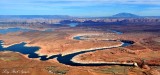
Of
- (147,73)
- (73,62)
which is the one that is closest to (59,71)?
(73,62)

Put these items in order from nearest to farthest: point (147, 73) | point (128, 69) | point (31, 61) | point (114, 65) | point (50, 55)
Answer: point (147, 73) < point (128, 69) < point (114, 65) < point (31, 61) < point (50, 55)

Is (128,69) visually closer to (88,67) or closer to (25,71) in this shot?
(88,67)

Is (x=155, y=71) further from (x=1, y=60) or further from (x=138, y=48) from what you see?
(x=1, y=60)

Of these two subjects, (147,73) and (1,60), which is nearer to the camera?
(147,73)

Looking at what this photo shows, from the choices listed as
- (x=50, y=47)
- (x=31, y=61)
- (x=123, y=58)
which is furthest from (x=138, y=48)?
(x=31, y=61)

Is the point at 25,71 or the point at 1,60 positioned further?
the point at 1,60

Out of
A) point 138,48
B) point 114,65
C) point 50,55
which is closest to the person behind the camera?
point 114,65

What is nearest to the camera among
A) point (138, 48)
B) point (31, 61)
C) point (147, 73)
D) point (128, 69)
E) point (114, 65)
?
point (147, 73)

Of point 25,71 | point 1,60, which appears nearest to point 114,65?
point 25,71

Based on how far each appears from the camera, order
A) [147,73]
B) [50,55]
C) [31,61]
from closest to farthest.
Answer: [147,73], [31,61], [50,55]
